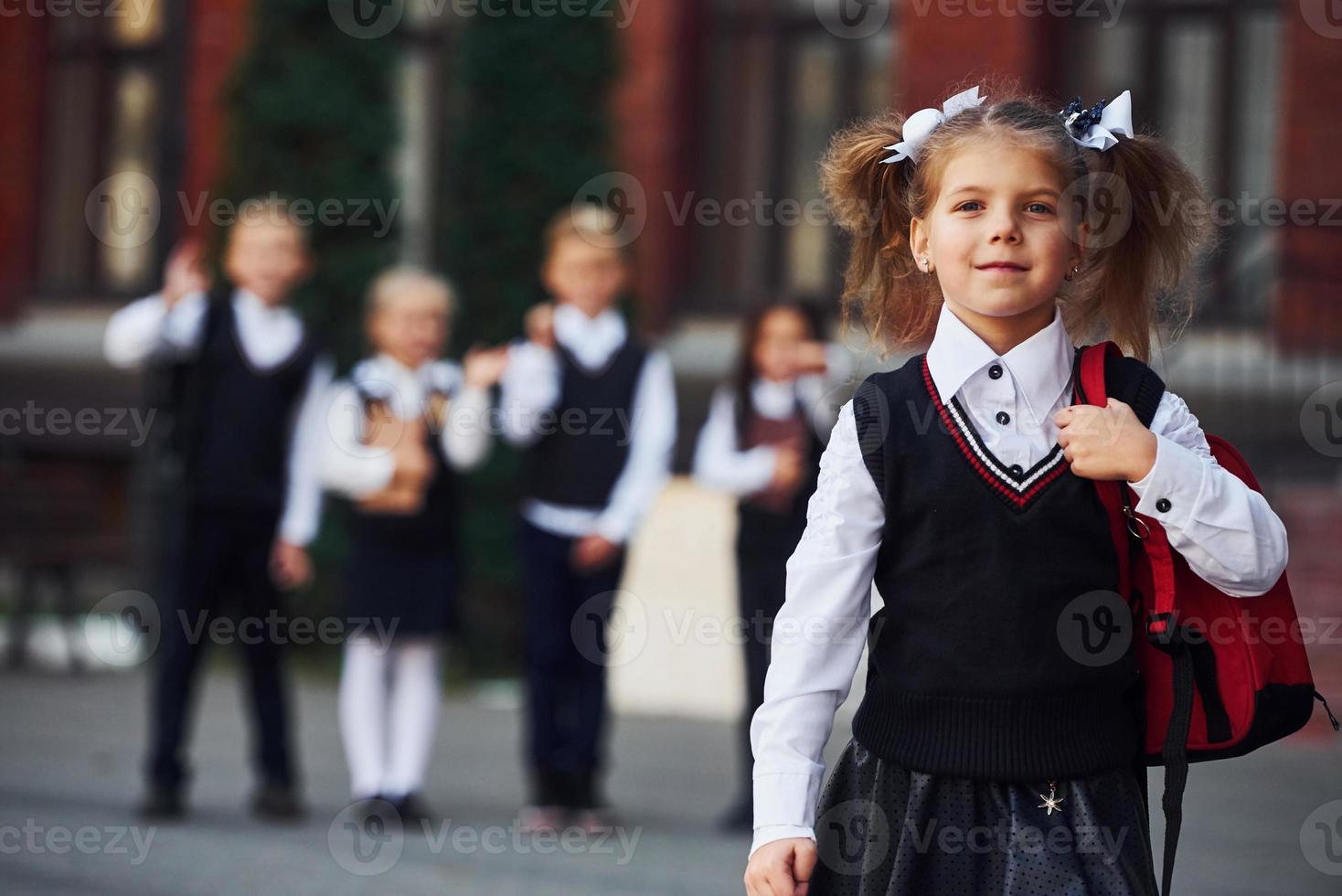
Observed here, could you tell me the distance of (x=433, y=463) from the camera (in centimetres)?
731

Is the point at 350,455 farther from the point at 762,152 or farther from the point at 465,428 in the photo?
the point at 762,152

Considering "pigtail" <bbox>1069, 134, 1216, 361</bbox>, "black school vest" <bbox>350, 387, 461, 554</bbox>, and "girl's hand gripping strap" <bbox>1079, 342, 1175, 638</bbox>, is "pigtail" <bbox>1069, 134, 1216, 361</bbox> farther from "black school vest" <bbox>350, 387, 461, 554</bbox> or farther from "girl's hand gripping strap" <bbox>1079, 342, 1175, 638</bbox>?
"black school vest" <bbox>350, 387, 461, 554</bbox>

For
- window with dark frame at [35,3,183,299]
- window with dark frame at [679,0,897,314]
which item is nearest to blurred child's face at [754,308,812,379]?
window with dark frame at [679,0,897,314]

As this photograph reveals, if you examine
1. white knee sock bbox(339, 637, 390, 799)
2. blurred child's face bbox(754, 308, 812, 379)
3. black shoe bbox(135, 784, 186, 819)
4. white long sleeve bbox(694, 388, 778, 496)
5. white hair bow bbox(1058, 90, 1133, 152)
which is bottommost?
black shoe bbox(135, 784, 186, 819)

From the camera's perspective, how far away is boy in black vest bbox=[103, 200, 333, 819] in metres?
7.21

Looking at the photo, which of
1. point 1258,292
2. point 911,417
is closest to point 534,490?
point 911,417

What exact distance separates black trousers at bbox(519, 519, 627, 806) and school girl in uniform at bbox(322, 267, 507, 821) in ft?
1.20

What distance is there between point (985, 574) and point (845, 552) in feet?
0.69

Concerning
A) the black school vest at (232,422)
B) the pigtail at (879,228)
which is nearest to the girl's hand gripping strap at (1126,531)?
the pigtail at (879,228)

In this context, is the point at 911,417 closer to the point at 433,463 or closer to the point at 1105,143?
the point at 1105,143

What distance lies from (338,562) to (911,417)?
957 cm

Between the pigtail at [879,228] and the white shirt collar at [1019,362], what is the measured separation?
305 mm

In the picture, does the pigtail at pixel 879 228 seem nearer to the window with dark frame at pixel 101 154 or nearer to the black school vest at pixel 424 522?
the black school vest at pixel 424 522

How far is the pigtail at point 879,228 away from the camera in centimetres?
319
